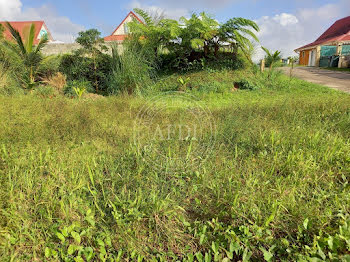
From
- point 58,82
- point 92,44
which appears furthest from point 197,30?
point 58,82

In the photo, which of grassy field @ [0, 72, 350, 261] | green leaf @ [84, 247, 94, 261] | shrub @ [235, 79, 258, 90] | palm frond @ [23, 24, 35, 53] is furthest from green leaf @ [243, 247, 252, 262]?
palm frond @ [23, 24, 35, 53]

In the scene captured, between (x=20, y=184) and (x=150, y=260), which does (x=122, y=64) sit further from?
(x=150, y=260)

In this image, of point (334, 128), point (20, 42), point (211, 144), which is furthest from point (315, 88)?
point (20, 42)

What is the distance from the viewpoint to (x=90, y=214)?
153 cm

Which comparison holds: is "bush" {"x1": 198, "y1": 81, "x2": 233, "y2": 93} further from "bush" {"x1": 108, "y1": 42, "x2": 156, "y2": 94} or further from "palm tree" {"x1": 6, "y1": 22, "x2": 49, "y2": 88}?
"palm tree" {"x1": 6, "y1": 22, "x2": 49, "y2": 88}

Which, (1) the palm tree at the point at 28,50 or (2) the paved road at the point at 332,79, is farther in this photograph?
(2) the paved road at the point at 332,79

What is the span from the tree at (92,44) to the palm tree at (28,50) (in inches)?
50.4

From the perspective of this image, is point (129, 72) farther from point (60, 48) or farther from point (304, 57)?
point (304, 57)

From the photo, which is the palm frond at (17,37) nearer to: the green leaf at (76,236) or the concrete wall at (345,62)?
the green leaf at (76,236)

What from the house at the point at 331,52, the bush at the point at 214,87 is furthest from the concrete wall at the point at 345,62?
the bush at the point at 214,87

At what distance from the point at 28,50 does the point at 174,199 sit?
7624 mm

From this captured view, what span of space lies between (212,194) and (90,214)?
1.01 meters

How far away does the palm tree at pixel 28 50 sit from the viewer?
662cm

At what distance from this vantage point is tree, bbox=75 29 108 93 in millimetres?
6871
